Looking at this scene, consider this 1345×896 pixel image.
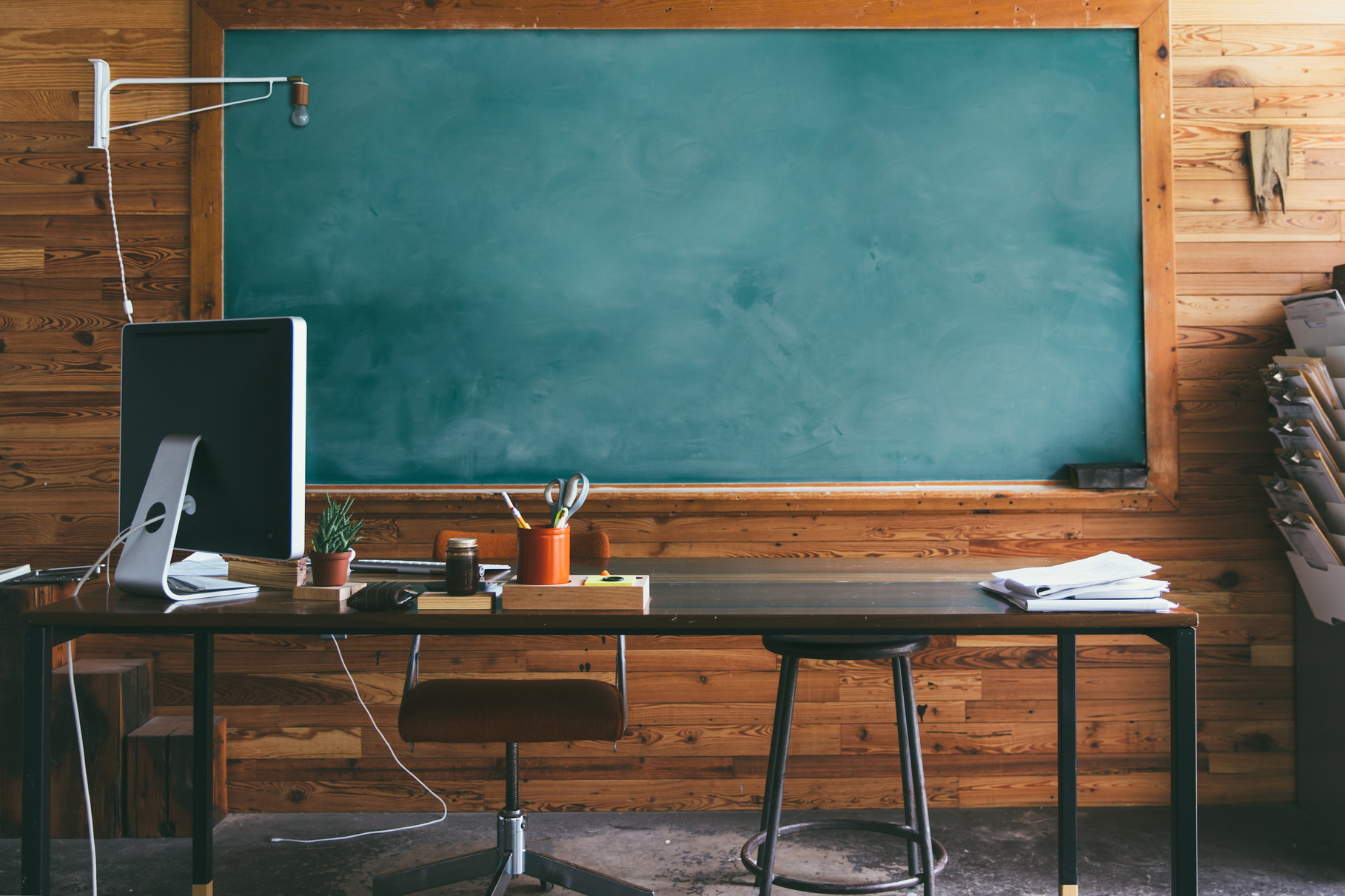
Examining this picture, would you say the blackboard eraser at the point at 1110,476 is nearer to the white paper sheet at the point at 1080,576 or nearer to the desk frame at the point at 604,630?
the white paper sheet at the point at 1080,576

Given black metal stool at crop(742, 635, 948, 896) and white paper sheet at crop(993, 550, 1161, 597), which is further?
black metal stool at crop(742, 635, 948, 896)

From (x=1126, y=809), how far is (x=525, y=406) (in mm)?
2173

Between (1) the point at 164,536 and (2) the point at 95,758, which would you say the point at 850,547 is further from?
(2) the point at 95,758

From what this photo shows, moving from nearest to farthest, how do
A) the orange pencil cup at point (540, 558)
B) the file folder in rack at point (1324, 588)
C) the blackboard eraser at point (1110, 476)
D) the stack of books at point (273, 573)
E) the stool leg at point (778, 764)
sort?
the orange pencil cup at point (540, 558) < the stack of books at point (273, 573) < the stool leg at point (778, 764) < the file folder in rack at point (1324, 588) < the blackboard eraser at point (1110, 476)

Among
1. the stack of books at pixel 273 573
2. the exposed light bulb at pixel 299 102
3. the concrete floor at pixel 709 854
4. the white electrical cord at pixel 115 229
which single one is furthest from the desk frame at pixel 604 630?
the exposed light bulb at pixel 299 102

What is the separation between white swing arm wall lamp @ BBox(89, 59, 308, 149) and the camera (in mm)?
→ 2707

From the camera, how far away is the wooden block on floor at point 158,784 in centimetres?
248

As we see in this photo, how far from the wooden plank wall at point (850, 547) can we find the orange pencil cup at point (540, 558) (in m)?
1.10

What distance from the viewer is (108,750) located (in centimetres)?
248

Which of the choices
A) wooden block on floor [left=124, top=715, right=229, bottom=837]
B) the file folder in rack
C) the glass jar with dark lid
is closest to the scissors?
the glass jar with dark lid

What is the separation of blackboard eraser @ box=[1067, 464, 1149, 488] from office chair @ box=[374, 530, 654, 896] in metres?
1.49

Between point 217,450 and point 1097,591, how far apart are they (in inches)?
63.7

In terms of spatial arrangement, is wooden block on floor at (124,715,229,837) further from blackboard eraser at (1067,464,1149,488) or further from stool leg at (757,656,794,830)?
blackboard eraser at (1067,464,1149,488)

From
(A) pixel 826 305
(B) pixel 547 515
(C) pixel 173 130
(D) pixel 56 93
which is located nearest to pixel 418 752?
(B) pixel 547 515
